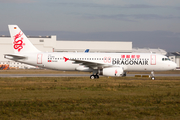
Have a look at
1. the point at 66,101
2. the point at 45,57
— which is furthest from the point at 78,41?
the point at 66,101

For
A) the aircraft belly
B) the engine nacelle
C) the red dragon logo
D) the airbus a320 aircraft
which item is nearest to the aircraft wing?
the airbus a320 aircraft

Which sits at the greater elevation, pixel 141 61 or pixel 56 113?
pixel 141 61

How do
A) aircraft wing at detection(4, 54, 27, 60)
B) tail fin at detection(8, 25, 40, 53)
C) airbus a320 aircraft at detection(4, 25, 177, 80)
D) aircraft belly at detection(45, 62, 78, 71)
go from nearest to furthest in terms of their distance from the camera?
airbus a320 aircraft at detection(4, 25, 177, 80) → aircraft wing at detection(4, 54, 27, 60) → aircraft belly at detection(45, 62, 78, 71) → tail fin at detection(8, 25, 40, 53)

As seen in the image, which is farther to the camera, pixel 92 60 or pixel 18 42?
pixel 18 42

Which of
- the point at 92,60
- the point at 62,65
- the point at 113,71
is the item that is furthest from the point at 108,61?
the point at 62,65

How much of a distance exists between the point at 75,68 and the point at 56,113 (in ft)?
93.8

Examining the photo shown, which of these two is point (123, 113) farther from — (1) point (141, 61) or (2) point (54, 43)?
(2) point (54, 43)

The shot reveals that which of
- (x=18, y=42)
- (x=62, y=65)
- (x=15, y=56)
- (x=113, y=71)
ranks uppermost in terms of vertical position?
(x=18, y=42)

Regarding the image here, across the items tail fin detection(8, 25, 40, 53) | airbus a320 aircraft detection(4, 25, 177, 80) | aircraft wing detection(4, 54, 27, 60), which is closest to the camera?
airbus a320 aircraft detection(4, 25, 177, 80)

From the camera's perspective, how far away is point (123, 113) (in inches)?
487

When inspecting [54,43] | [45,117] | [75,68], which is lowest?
[45,117]

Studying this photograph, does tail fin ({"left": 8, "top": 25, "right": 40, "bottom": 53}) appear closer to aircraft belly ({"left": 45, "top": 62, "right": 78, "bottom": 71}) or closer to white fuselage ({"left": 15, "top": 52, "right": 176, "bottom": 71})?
white fuselage ({"left": 15, "top": 52, "right": 176, "bottom": 71})

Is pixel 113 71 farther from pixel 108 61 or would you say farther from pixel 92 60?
pixel 92 60

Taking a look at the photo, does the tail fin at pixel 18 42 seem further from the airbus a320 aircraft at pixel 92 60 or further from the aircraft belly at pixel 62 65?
the aircraft belly at pixel 62 65
